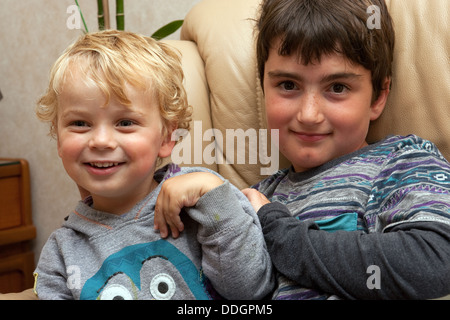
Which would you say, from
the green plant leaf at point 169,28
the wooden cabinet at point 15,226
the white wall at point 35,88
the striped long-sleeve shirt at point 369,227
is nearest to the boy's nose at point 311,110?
the striped long-sleeve shirt at point 369,227

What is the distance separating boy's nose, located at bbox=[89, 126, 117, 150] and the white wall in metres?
1.28

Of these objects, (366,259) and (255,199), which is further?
(255,199)

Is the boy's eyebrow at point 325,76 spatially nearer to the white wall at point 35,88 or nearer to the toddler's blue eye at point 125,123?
the toddler's blue eye at point 125,123

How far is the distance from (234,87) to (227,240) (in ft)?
1.86

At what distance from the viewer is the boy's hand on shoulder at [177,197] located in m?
0.92

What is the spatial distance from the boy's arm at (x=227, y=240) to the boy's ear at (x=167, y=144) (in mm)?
123

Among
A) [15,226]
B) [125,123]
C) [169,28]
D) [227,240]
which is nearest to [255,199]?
[227,240]

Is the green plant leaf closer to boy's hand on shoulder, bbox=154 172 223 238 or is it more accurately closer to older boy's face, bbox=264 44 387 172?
older boy's face, bbox=264 44 387 172

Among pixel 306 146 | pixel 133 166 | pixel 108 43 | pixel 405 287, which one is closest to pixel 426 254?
pixel 405 287

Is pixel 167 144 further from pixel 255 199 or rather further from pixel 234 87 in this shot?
pixel 234 87

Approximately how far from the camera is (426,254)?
821 millimetres

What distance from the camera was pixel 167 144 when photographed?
1.06 m

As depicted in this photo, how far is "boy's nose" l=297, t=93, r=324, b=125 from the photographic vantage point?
107 cm

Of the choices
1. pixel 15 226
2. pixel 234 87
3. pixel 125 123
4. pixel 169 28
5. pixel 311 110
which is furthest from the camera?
pixel 15 226
